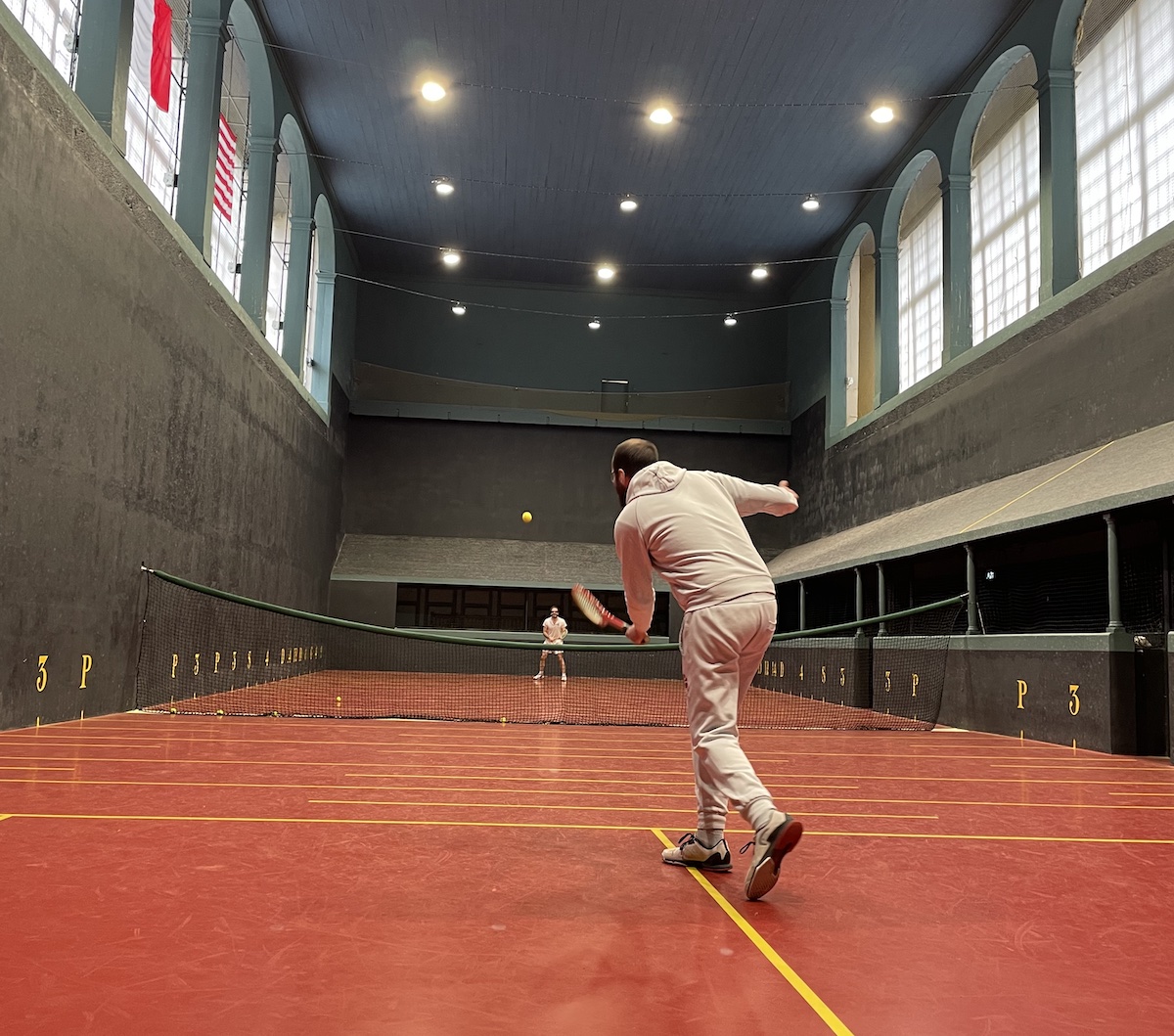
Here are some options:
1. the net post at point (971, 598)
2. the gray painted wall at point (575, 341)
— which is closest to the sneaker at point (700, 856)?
the net post at point (971, 598)

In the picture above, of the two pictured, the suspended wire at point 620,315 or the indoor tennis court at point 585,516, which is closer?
the indoor tennis court at point 585,516

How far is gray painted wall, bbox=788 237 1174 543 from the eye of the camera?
33.0 feet

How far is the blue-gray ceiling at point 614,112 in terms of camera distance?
13.6m

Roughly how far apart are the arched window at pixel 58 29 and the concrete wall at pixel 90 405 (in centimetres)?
117

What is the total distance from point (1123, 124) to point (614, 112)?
7.37 metres

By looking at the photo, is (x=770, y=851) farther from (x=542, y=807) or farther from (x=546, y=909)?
(x=542, y=807)

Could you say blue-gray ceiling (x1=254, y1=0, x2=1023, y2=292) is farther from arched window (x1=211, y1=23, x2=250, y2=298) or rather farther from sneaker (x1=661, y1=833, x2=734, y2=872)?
sneaker (x1=661, y1=833, x2=734, y2=872)

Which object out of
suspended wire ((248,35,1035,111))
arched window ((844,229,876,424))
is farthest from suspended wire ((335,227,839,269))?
suspended wire ((248,35,1035,111))

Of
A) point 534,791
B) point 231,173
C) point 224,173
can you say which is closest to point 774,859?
point 534,791

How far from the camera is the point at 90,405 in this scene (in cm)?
860

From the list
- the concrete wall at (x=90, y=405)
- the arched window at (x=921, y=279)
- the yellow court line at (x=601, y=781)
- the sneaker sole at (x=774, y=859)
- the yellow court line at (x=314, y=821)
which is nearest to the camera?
the sneaker sole at (x=774, y=859)

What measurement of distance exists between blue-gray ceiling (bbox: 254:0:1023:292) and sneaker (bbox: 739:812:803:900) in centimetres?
1258

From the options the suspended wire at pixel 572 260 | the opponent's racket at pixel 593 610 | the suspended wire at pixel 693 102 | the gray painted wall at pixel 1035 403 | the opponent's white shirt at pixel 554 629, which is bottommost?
the opponent's racket at pixel 593 610

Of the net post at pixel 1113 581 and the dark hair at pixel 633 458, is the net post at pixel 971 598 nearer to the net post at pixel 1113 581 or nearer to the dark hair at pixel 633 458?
the net post at pixel 1113 581
